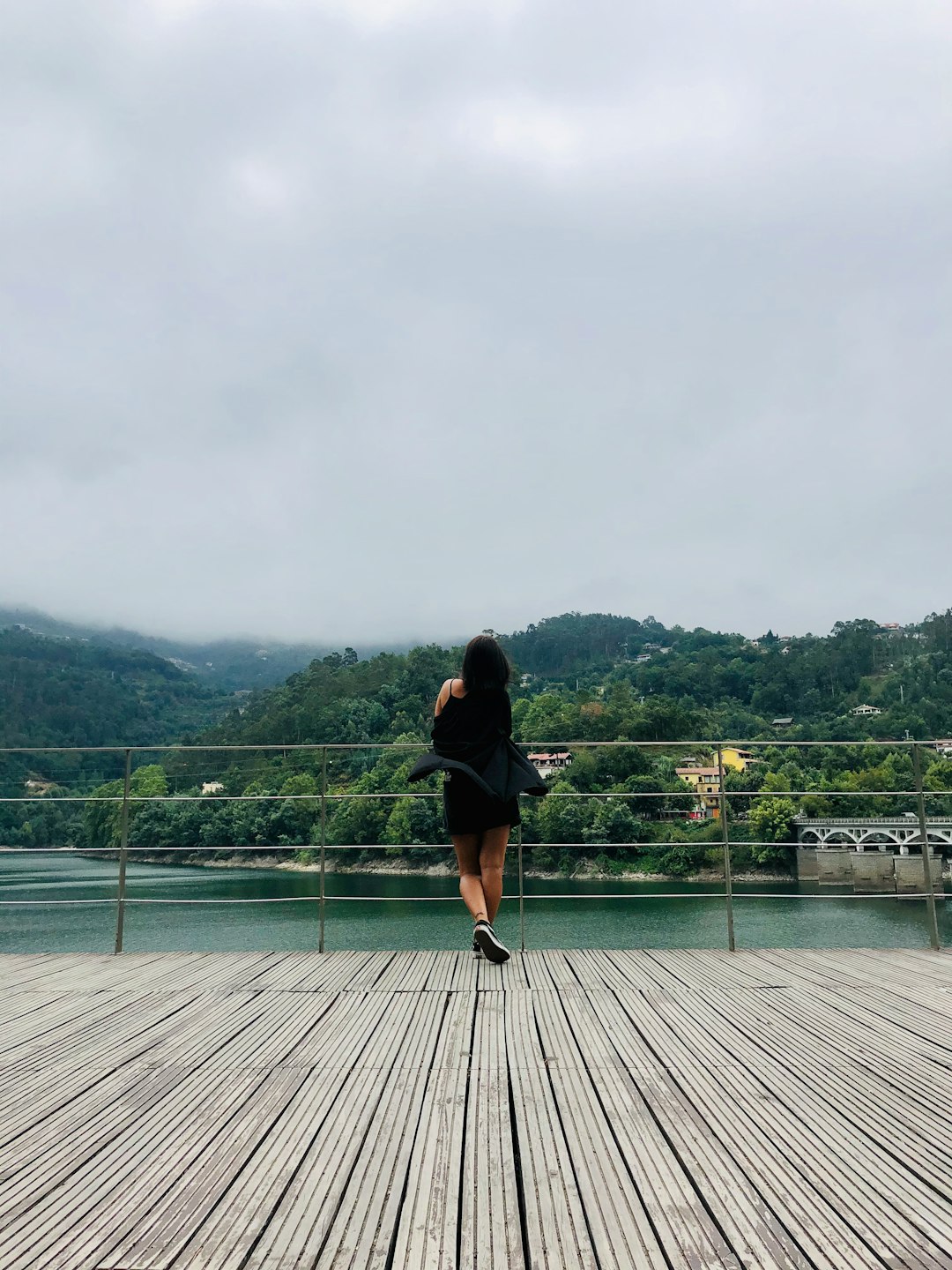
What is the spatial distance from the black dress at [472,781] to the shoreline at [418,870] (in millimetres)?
1252

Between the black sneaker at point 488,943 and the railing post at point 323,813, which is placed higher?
the railing post at point 323,813

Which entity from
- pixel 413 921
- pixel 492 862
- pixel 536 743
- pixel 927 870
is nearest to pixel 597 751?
pixel 536 743

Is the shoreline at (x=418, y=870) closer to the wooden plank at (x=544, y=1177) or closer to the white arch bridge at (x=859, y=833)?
the white arch bridge at (x=859, y=833)

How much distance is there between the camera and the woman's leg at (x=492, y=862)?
9.08 feet

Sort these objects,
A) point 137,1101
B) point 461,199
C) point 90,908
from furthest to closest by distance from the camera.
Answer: point 461,199, point 90,908, point 137,1101

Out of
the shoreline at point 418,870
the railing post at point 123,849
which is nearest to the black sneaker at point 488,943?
the shoreline at point 418,870

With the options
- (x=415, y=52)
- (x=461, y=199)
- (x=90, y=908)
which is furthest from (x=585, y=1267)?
(x=461, y=199)

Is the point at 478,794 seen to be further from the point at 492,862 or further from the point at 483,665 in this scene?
the point at 483,665

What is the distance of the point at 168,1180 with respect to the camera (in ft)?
3.99

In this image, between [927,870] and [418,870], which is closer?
[927,870]

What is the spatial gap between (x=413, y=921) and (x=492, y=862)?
14.2 meters

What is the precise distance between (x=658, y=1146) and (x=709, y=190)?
83.3 ft

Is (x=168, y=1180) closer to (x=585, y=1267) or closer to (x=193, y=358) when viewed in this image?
Result: (x=585, y=1267)

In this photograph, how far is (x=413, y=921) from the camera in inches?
632
